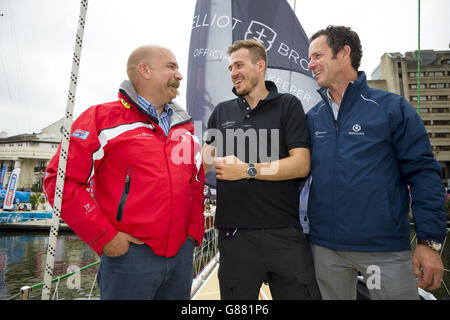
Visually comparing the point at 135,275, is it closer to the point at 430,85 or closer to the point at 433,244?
the point at 433,244

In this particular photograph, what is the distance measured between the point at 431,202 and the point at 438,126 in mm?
55084

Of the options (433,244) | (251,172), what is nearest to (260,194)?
(251,172)

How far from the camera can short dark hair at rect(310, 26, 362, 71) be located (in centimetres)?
209

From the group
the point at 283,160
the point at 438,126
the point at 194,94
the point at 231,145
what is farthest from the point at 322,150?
the point at 438,126

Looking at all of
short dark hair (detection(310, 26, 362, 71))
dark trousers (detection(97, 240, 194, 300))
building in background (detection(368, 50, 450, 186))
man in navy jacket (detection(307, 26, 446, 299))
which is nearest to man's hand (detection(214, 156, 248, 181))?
man in navy jacket (detection(307, 26, 446, 299))

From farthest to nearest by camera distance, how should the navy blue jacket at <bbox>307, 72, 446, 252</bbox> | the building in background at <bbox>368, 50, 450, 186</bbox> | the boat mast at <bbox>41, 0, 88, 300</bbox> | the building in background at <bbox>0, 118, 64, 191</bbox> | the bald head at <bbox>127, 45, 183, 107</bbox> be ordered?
the building in background at <bbox>0, 118, 64, 191</bbox> < the building in background at <bbox>368, 50, 450, 186</bbox> < the bald head at <bbox>127, 45, 183, 107</bbox> < the navy blue jacket at <bbox>307, 72, 446, 252</bbox> < the boat mast at <bbox>41, 0, 88, 300</bbox>

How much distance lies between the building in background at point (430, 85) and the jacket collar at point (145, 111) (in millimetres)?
50290

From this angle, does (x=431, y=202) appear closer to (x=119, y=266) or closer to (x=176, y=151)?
(x=176, y=151)

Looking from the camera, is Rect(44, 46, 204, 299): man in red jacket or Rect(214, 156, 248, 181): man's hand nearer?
Rect(44, 46, 204, 299): man in red jacket

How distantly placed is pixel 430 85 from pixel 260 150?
58224mm

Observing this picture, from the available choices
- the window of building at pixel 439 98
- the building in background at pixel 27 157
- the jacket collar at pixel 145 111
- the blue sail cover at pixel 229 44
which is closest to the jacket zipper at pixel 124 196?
the jacket collar at pixel 145 111

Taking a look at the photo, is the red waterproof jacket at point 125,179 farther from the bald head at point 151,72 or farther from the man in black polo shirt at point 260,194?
the man in black polo shirt at point 260,194

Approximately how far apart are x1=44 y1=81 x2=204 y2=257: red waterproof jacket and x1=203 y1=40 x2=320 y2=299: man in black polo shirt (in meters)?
Result: 0.34

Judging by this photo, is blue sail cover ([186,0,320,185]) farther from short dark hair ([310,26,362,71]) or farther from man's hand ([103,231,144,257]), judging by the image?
man's hand ([103,231,144,257])
